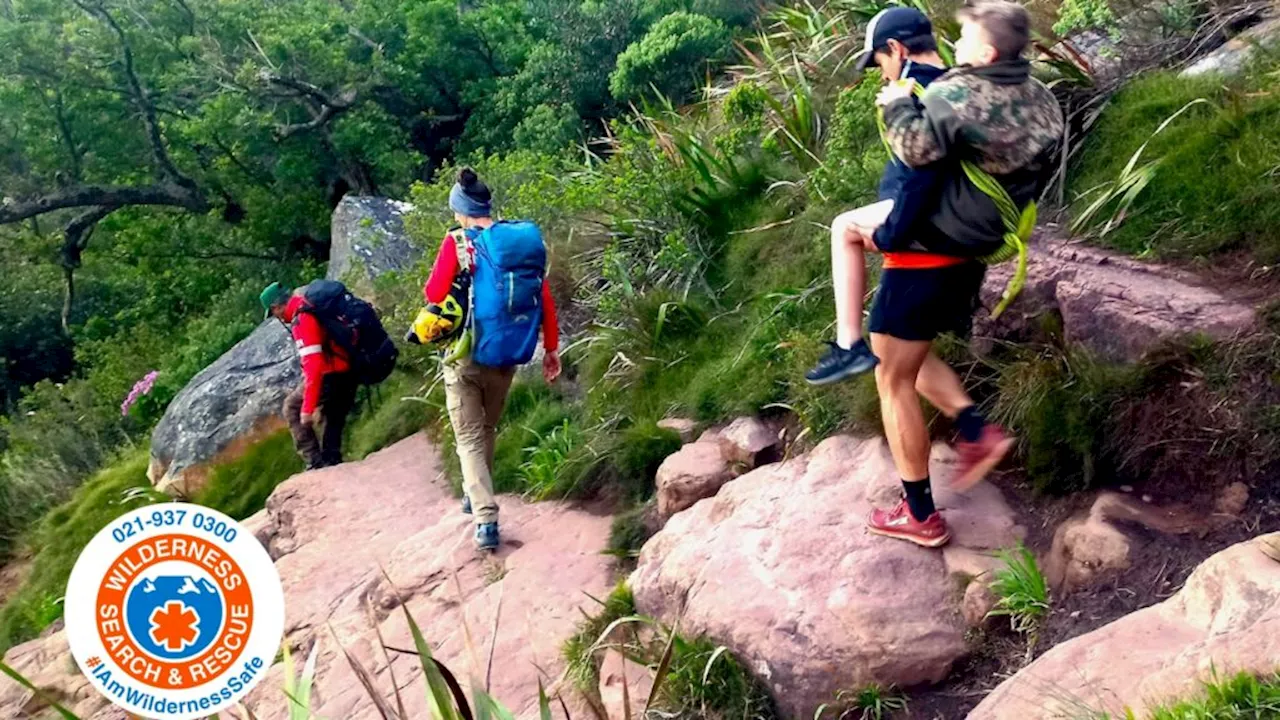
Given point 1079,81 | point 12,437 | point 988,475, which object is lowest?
point 12,437

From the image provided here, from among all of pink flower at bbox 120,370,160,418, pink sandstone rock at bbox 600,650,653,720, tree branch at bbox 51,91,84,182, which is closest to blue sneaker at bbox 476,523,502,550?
pink sandstone rock at bbox 600,650,653,720

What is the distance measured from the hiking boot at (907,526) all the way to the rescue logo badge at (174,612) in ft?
10.3

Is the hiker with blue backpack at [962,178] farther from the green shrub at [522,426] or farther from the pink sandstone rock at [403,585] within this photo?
the green shrub at [522,426]

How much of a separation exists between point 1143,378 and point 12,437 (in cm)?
1403

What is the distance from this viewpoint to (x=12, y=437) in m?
14.1

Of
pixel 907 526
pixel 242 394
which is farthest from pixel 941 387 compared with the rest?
pixel 242 394

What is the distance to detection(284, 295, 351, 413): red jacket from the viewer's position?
296 inches

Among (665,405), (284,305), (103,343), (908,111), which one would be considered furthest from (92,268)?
(908,111)

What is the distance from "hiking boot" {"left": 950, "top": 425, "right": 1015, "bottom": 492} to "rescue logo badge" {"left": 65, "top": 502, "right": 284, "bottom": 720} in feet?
10.5

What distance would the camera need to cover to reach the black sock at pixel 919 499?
4020 mm

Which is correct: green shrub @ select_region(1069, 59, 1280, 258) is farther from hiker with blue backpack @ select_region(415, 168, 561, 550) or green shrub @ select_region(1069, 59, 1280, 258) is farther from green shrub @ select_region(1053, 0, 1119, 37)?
hiker with blue backpack @ select_region(415, 168, 561, 550)

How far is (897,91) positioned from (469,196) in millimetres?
2448

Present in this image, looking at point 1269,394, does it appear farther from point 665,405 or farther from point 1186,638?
point 665,405

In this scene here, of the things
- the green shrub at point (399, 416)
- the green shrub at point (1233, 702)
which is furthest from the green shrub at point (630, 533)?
the green shrub at point (1233, 702)
